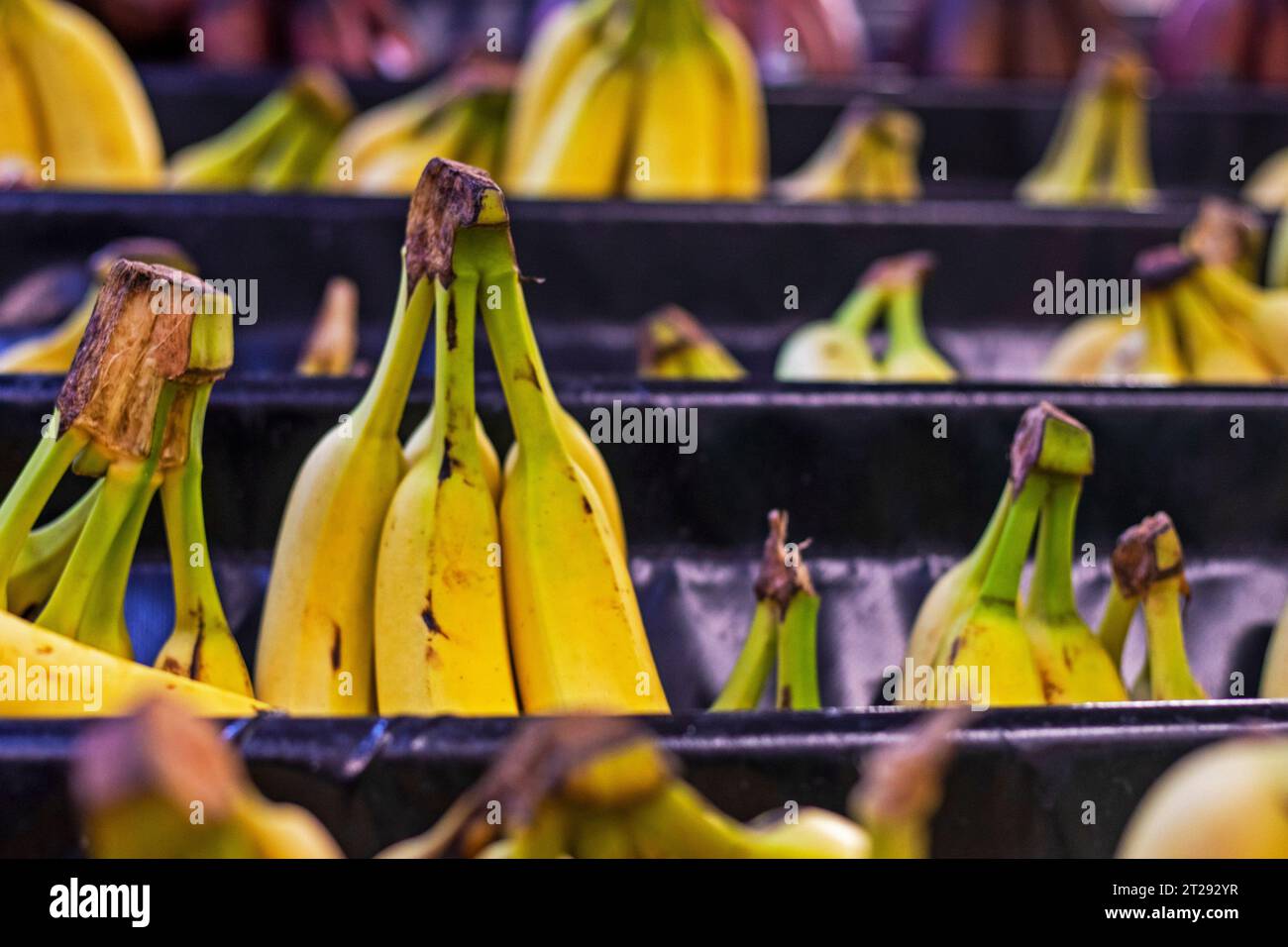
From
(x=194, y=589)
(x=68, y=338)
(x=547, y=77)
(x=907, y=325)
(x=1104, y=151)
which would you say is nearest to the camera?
(x=194, y=589)

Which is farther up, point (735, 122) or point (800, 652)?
point (735, 122)

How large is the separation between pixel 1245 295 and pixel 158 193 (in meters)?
1.27

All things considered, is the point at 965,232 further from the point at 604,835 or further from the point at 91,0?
the point at 91,0

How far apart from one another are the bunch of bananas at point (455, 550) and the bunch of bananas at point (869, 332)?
693 millimetres

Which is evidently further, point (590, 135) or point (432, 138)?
point (432, 138)

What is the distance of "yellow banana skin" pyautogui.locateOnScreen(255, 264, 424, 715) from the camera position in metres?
0.75

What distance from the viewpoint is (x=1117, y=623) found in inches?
32.8

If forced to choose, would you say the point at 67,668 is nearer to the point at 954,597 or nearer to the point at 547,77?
the point at 954,597

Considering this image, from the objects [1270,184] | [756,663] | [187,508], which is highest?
[1270,184]

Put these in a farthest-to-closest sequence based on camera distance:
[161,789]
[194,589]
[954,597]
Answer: [954,597], [194,589], [161,789]

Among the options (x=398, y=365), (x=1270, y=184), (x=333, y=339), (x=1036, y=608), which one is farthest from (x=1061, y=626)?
(x=1270, y=184)

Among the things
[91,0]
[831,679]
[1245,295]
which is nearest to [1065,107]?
[1245,295]

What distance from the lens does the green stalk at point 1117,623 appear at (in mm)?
824
